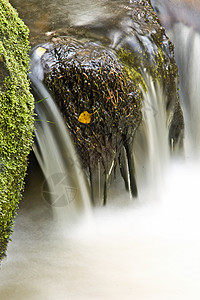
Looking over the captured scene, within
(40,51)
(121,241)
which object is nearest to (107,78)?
(40,51)

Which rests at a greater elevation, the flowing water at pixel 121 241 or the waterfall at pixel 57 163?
the waterfall at pixel 57 163

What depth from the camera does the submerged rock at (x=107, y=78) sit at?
2697 mm

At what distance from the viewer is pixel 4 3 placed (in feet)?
7.91

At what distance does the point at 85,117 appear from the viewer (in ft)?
9.08

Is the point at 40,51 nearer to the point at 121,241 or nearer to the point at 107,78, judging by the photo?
Answer: the point at 107,78

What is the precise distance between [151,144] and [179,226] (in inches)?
29.3

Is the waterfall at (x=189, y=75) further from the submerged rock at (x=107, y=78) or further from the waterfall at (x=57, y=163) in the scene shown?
the waterfall at (x=57, y=163)

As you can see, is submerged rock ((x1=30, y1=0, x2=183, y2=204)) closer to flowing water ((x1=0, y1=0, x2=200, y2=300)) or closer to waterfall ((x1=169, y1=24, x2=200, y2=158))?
flowing water ((x1=0, y1=0, x2=200, y2=300))

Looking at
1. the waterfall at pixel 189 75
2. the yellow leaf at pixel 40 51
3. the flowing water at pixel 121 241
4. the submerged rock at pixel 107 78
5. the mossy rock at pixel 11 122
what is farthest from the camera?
the waterfall at pixel 189 75

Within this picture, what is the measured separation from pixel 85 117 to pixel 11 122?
0.66m

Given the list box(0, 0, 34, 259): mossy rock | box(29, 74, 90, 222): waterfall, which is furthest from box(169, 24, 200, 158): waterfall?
box(0, 0, 34, 259): mossy rock

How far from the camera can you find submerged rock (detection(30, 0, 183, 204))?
8.85 feet

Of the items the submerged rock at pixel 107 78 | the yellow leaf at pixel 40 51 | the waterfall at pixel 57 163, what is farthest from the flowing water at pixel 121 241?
the yellow leaf at pixel 40 51

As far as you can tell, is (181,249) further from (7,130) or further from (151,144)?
(7,130)
